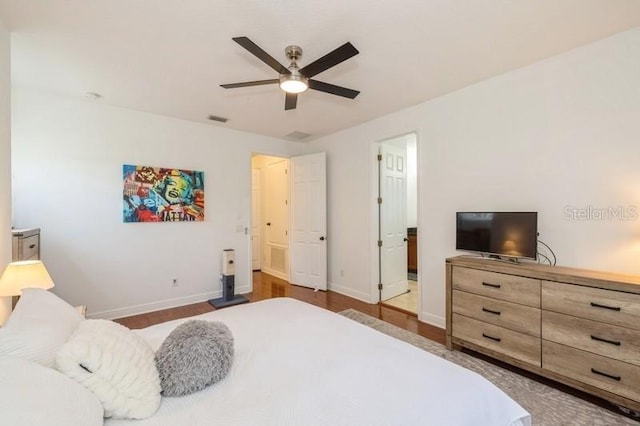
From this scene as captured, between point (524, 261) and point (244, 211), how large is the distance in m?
3.71

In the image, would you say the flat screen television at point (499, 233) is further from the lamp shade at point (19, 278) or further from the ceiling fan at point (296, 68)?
the lamp shade at point (19, 278)

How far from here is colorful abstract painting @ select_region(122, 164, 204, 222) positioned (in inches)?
142

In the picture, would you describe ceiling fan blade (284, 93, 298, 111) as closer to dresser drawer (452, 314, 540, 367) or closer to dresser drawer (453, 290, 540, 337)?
dresser drawer (453, 290, 540, 337)

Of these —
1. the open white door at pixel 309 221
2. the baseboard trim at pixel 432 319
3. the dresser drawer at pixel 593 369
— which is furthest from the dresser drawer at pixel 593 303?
the open white door at pixel 309 221

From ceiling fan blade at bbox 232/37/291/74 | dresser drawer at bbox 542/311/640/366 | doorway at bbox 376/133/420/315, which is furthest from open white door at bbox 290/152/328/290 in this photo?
dresser drawer at bbox 542/311/640/366

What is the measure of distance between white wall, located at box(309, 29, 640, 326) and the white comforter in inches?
72.5

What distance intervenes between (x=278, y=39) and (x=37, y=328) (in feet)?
7.22

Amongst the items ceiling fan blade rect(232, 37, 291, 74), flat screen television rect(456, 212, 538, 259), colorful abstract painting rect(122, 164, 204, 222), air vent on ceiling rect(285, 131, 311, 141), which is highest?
air vent on ceiling rect(285, 131, 311, 141)

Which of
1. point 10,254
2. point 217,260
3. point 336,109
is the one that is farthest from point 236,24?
point 217,260

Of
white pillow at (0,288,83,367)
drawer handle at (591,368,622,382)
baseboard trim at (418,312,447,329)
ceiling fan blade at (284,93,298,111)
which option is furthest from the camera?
baseboard trim at (418,312,447,329)

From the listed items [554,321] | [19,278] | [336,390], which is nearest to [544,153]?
[554,321]

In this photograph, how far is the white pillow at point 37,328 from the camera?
95cm

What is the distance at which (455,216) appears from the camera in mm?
3135

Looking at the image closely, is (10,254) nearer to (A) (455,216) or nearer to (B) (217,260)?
(B) (217,260)
